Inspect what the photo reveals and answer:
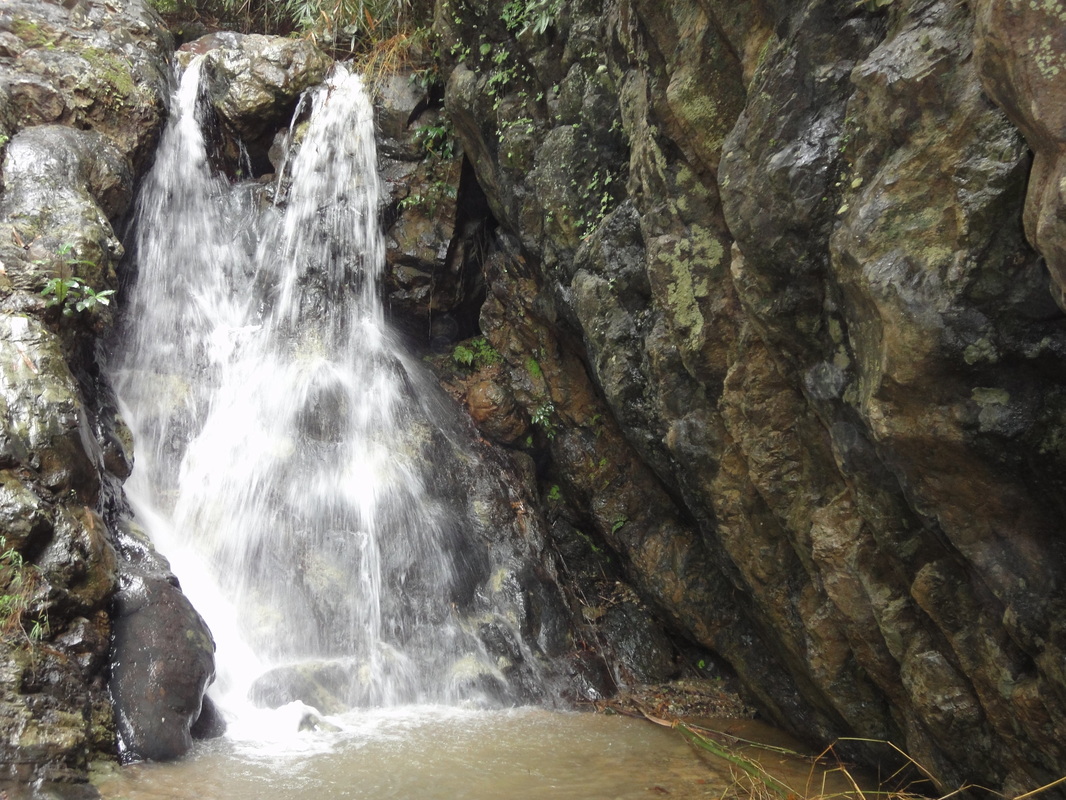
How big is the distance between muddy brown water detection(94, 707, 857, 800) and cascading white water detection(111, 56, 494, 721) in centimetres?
81

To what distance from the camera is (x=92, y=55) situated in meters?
8.62

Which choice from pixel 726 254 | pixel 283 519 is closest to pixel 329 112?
pixel 283 519

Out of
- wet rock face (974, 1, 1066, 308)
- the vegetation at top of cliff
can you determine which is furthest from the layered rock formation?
the vegetation at top of cliff

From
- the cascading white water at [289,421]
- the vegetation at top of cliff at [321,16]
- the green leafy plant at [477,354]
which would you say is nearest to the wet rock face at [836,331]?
the green leafy plant at [477,354]

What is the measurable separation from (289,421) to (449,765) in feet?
14.8

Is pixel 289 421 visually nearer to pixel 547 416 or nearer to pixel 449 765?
pixel 547 416

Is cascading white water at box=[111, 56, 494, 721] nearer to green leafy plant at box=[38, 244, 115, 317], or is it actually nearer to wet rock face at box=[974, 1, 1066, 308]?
green leafy plant at box=[38, 244, 115, 317]

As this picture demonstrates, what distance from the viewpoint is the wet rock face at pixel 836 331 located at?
8.85 ft

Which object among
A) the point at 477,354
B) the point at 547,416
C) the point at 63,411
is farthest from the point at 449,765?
the point at 477,354

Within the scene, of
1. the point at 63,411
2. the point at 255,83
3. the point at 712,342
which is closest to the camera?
the point at 712,342

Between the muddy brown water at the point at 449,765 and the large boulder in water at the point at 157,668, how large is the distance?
191 mm

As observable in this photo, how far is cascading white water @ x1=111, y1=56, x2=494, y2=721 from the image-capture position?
6359 mm

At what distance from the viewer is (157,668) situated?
479 centimetres

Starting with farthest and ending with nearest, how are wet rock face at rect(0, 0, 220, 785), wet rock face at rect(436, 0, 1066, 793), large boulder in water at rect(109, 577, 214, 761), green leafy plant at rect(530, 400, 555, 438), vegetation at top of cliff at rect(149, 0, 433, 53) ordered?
vegetation at top of cliff at rect(149, 0, 433, 53) < green leafy plant at rect(530, 400, 555, 438) < large boulder in water at rect(109, 577, 214, 761) < wet rock face at rect(0, 0, 220, 785) < wet rock face at rect(436, 0, 1066, 793)
